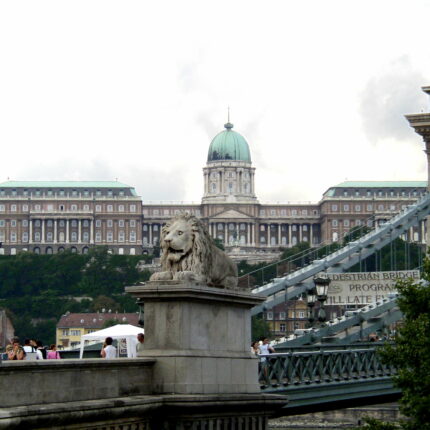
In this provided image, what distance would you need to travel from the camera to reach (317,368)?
29875 millimetres

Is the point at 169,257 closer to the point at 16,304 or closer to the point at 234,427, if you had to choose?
the point at 234,427

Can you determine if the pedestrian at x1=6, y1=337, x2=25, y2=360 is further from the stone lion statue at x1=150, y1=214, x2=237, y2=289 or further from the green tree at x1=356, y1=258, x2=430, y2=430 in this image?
the green tree at x1=356, y1=258, x2=430, y2=430

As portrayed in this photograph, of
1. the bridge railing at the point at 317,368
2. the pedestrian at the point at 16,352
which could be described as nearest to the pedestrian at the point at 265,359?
the bridge railing at the point at 317,368

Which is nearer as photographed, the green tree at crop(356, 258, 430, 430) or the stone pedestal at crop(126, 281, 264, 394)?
the stone pedestal at crop(126, 281, 264, 394)

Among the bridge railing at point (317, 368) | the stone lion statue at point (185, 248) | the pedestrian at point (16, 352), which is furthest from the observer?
the bridge railing at point (317, 368)

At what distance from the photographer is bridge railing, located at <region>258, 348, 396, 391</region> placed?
26.5m

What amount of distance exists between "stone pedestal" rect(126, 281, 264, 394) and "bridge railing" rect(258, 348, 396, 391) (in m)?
5.66

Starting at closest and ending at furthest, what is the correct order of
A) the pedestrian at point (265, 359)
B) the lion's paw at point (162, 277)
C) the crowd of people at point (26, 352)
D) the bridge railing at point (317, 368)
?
the lion's paw at point (162, 277)
the crowd of people at point (26, 352)
the pedestrian at point (265, 359)
the bridge railing at point (317, 368)

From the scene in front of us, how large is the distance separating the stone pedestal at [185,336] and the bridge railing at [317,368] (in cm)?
566

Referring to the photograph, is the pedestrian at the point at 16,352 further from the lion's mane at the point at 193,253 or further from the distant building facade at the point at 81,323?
the distant building facade at the point at 81,323

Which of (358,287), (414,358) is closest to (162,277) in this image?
(414,358)

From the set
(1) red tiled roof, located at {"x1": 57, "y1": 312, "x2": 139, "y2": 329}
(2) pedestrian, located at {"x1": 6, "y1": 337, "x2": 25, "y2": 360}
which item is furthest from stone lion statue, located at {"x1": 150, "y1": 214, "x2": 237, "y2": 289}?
(1) red tiled roof, located at {"x1": 57, "y1": 312, "x2": 139, "y2": 329}

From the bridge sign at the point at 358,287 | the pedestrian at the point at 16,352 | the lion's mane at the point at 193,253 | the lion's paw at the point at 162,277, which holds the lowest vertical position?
the pedestrian at the point at 16,352

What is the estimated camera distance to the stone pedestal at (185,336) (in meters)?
19.0
